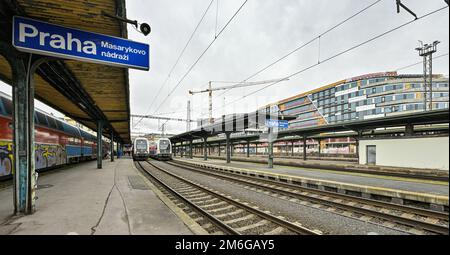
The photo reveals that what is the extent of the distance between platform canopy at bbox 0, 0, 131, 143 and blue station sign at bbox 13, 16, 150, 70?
0.40m

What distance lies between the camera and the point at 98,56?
5277 mm

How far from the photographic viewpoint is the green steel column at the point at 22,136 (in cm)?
514

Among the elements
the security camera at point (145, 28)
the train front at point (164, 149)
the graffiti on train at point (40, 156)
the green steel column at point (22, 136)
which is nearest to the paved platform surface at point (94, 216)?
the green steel column at point (22, 136)

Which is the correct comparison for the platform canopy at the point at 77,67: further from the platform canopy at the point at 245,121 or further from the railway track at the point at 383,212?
the platform canopy at the point at 245,121

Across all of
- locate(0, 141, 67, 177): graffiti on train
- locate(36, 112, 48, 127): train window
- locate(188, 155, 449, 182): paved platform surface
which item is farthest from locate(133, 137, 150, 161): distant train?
locate(36, 112, 48, 127): train window

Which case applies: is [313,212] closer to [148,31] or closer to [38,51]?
[148,31]

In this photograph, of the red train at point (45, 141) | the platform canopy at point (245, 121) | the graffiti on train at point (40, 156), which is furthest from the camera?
the platform canopy at point (245, 121)

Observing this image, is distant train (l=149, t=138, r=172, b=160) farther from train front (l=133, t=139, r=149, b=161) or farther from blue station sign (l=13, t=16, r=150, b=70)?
blue station sign (l=13, t=16, r=150, b=70)

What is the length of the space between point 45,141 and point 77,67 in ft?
25.2

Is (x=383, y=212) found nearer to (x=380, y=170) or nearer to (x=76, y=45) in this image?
(x=380, y=170)

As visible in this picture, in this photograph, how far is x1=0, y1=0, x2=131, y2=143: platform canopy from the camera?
15.8 ft

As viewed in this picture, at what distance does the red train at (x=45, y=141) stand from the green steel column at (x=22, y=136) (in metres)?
5.10

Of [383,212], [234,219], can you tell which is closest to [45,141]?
[234,219]
